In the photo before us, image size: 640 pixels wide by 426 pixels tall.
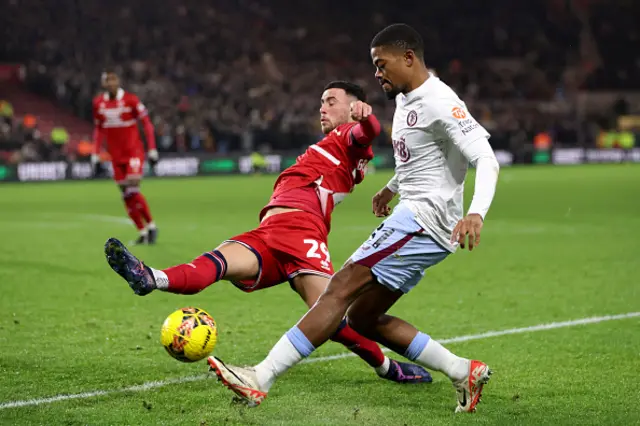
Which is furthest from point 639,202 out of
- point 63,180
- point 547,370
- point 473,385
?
point 63,180

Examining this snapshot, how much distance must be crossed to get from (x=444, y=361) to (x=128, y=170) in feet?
30.2

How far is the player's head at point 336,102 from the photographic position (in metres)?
5.89

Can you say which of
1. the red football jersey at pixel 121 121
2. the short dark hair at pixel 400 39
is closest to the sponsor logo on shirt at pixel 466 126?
the short dark hair at pixel 400 39

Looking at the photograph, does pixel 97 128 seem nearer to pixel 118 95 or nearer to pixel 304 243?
pixel 118 95

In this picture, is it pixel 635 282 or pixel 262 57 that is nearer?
pixel 635 282

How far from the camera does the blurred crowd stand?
34812mm

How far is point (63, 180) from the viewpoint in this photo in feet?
97.7

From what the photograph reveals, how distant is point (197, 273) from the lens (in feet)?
16.3

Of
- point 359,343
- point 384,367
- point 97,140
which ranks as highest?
point 359,343

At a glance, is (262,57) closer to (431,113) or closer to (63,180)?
(63,180)

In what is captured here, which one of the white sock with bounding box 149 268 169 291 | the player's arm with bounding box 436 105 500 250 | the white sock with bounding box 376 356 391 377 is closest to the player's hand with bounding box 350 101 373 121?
the player's arm with bounding box 436 105 500 250

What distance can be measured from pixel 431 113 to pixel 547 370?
6.77ft

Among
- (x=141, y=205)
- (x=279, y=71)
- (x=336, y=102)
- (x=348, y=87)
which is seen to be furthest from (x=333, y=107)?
(x=279, y=71)

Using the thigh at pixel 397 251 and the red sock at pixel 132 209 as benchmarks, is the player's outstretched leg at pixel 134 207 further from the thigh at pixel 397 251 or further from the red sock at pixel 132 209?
the thigh at pixel 397 251
